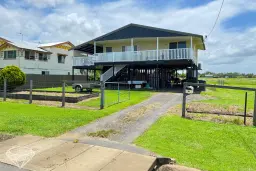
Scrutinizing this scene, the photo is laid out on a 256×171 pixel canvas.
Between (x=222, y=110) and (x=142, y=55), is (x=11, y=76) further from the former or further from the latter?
(x=222, y=110)

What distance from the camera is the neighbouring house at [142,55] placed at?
21062 millimetres

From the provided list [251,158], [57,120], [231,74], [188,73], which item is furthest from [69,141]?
[231,74]

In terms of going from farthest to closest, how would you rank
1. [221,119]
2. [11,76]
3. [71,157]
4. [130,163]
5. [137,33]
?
[137,33] → [11,76] → [221,119] → [71,157] → [130,163]

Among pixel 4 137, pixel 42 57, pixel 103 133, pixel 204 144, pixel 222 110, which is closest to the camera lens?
pixel 204 144

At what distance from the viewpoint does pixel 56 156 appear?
4.42m

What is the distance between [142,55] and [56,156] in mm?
18438

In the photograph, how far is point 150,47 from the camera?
2536cm

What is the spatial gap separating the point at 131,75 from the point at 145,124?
687 inches

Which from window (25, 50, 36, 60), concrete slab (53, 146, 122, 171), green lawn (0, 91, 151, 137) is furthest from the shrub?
concrete slab (53, 146, 122, 171)

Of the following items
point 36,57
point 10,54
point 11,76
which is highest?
point 10,54

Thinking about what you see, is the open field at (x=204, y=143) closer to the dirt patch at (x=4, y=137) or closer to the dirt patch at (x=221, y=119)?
the dirt patch at (x=221, y=119)

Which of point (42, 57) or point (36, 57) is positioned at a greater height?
point (42, 57)

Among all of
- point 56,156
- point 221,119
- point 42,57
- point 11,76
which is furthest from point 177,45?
point 56,156

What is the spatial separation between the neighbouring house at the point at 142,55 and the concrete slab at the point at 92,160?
1680cm
